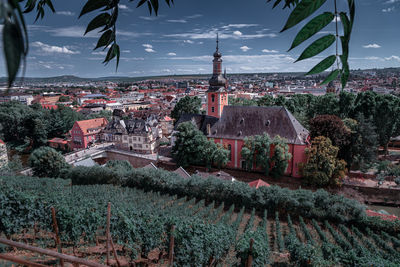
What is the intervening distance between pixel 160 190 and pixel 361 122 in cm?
1721

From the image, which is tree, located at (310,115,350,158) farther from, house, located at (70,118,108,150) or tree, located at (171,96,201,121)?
house, located at (70,118,108,150)

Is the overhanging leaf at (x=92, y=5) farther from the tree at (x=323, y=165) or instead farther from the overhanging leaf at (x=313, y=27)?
the tree at (x=323, y=165)

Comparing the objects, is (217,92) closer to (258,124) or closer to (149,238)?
(258,124)

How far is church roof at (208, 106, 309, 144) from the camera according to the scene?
21.2 m

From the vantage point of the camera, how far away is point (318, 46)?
78 centimetres

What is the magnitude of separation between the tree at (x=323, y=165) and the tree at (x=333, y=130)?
78.4 inches

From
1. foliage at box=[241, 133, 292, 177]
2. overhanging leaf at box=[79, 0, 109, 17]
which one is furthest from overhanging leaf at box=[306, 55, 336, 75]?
foliage at box=[241, 133, 292, 177]

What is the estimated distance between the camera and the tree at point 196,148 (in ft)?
69.3

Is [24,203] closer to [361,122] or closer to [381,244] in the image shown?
[381,244]

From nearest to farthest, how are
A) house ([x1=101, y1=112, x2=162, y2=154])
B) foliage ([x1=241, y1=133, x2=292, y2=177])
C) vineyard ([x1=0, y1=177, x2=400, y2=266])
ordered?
1. vineyard ([x1=0, y1=177, x2=400, y2=266])
2. foliage ([x1=241, y1=133, x2=292, y2=177])
3. house ([x1=101, y1=112, x2=162, y2=154])

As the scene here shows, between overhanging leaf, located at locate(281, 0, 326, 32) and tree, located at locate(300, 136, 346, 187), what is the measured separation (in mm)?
18584

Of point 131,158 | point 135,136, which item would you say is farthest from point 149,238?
point 135,136

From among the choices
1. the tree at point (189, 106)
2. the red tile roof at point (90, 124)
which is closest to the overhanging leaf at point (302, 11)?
the tree at point (189, 106)

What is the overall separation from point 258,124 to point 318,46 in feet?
72.5
